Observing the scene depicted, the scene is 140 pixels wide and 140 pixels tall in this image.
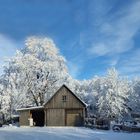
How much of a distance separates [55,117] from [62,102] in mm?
2757

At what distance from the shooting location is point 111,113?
75.9 metres

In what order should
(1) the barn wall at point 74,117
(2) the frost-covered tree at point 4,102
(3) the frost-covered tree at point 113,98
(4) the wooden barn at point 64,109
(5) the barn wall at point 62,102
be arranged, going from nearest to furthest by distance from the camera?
(1) the barn wall at point 74,117
(4) the wooden barn at point 64,109
(5) the barn wall at point 62,102
(2) the frost-covered tree at point 4,102
(3) the frost-covered tree at point 113,98

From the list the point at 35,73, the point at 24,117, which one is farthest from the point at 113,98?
the point at 24,117

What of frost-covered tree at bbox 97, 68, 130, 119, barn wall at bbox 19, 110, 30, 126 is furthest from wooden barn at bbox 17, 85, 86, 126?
frost-covered tree at bbox 97, 68, 130, 119

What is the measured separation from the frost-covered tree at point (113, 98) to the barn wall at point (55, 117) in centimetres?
1827

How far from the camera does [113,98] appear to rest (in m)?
77.4

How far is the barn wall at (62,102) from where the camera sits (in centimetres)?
6041

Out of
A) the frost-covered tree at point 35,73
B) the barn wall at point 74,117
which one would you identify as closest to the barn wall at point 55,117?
the barn wall at point 74,117

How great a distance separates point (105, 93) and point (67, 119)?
69.8ft

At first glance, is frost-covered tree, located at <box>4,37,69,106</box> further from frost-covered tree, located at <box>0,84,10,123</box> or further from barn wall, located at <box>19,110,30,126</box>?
barn wall, located at <box>19,110,30,126</box>

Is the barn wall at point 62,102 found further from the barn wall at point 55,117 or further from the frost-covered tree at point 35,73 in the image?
the frost-covered tree at point 35,73

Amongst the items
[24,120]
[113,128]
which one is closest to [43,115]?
[24,120]

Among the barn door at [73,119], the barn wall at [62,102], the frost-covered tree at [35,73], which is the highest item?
the frost-covered tree at [35,73]

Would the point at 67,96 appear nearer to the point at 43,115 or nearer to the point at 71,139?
the point at 43,115
